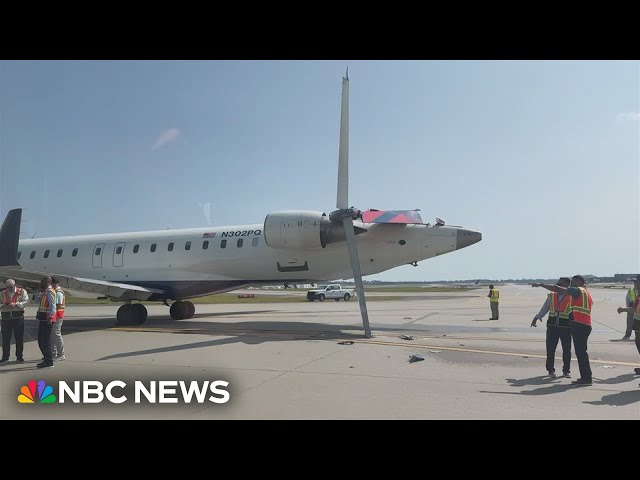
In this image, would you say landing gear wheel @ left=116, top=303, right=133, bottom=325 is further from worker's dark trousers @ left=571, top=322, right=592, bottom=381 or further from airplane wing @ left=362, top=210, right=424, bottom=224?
worker's dark trousers @ left=571, top=322, right=592, bottom=381

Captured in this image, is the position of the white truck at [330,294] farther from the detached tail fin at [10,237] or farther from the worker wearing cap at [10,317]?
the worker wearing cap at [10,317]

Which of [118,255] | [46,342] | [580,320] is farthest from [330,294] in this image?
[580,320]

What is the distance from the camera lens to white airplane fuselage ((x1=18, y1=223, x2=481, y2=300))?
1614 cm

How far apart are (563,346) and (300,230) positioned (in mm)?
9304

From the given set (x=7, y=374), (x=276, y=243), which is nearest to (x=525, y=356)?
(x=276, y=243)

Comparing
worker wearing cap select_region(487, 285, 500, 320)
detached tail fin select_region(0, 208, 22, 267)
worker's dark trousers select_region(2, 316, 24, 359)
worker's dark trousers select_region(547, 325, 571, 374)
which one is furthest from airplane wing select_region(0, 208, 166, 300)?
worker wearing cap select_region(487, 285, 500, 320)

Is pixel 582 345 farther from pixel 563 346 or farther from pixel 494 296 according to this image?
pixel 494 296

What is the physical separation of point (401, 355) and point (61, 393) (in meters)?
6.87

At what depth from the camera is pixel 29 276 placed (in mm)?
13695

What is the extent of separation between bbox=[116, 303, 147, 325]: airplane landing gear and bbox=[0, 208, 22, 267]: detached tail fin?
19.2 ft

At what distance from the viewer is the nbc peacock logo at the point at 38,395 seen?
6.59 metres

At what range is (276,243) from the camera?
16.1 metres
